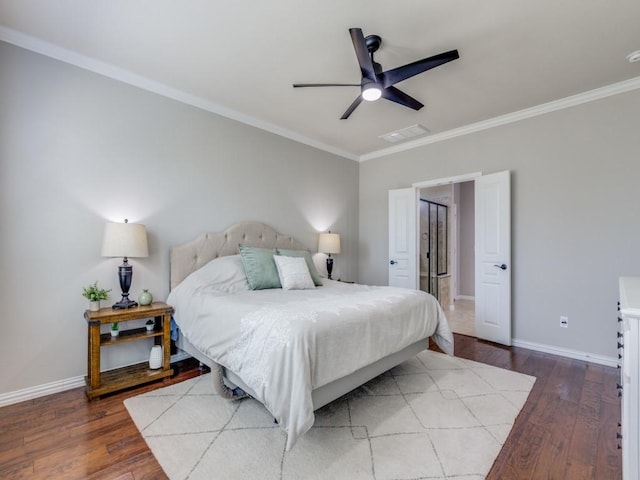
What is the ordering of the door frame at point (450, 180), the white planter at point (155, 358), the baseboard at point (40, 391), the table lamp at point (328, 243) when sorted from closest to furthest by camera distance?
the baseboard at point (40, 391), the white planter at point (155, 358), the door frame at point (450, 180), the table lamp at point (328, 243)

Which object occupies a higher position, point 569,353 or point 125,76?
point 125,76

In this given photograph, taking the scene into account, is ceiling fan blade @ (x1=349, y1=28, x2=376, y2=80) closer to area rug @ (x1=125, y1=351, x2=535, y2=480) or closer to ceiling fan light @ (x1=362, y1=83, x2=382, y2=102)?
ceiling fan light @ (x1=362, y1=83, x2=382, y2=102)

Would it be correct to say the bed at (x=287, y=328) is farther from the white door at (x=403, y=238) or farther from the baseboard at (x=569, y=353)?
the white door at (x=403, y=238)

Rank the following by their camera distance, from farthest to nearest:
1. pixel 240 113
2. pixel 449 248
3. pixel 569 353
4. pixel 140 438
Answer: pixel 449 248 → pixel 240 113 → pixel 569 353 → pixel 140 438

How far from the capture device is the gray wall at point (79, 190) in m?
2.32

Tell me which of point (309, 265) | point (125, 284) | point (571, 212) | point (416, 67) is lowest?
point (125, 284)

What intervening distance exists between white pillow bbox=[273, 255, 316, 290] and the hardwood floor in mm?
1278

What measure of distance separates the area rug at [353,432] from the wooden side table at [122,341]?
213 mm

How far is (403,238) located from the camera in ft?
15.5

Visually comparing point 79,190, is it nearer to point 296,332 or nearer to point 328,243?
point 296,332

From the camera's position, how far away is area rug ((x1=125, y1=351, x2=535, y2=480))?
163 cm

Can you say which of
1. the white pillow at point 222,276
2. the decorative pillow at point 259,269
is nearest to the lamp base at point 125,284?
the white pillow at point 222,276

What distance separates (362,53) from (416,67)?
46 centimetres

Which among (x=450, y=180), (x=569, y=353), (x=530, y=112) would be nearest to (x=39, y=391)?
(x=450, y=180)
